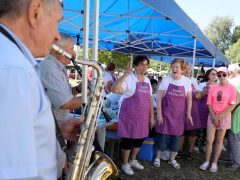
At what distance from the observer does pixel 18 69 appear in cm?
78

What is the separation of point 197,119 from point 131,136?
1.66 meters

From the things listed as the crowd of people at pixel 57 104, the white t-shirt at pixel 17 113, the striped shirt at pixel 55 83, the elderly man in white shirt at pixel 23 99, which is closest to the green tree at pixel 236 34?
the crowd of people at pixel 57 104

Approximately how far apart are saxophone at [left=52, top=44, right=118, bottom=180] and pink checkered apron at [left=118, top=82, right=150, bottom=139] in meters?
2.05

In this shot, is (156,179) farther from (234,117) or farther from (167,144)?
(234,117)

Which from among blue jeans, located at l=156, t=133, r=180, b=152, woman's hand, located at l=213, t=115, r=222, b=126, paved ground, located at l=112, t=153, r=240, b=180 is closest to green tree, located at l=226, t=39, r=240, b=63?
paved ground, located at l=112, t=153, r=240, b=180

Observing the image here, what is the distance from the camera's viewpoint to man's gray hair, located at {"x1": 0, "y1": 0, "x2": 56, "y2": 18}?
3.08 ft

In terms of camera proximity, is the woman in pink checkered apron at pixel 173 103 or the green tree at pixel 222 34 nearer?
the woman in pink checkered apron at pixel 173 103

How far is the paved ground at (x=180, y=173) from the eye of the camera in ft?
15.4

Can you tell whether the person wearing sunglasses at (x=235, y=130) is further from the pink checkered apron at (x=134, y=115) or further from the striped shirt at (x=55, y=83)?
the striped shirt at (x=55, y=83)

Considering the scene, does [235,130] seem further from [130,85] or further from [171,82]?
[130,85]

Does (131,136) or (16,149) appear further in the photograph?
(131,136)

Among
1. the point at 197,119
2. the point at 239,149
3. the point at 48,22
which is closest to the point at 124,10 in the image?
the point at 197,119

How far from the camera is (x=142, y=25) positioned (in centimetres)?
815

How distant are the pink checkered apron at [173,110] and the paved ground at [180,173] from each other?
658 millimetres
